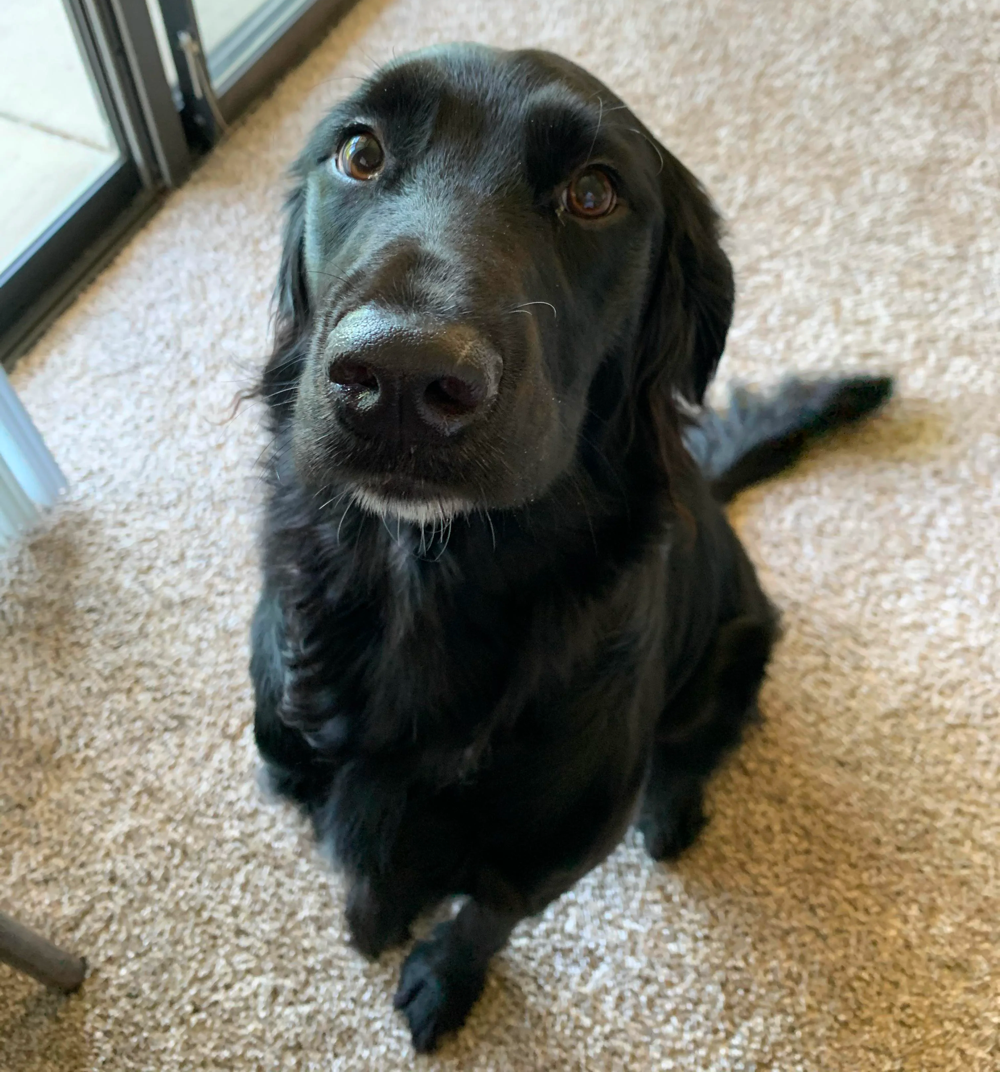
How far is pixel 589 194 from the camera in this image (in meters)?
0.98

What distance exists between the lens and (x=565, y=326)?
98 cm

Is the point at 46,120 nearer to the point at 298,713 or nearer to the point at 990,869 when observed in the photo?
the point at 298,713

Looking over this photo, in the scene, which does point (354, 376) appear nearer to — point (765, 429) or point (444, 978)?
point (444, 978)

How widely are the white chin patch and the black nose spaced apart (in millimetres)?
94

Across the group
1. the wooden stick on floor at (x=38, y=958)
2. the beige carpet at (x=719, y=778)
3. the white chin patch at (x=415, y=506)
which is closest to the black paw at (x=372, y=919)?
the beige carpet at (x=719, y=778)

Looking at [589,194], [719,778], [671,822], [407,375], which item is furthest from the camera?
[719,778]

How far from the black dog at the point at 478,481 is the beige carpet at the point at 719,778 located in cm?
29

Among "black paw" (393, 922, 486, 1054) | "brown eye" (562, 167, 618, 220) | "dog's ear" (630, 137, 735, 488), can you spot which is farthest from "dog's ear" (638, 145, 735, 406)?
"black paw" (393, 922, 486, 1054)

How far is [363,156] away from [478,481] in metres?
0.44

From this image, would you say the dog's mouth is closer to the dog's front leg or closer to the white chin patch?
the white chin patch

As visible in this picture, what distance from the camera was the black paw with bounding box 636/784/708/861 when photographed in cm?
152

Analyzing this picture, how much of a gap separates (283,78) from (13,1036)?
252 cm

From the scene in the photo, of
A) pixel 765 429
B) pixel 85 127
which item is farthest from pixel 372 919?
pixel 85 127

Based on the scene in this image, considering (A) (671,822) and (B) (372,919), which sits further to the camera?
(A) (671,822)
